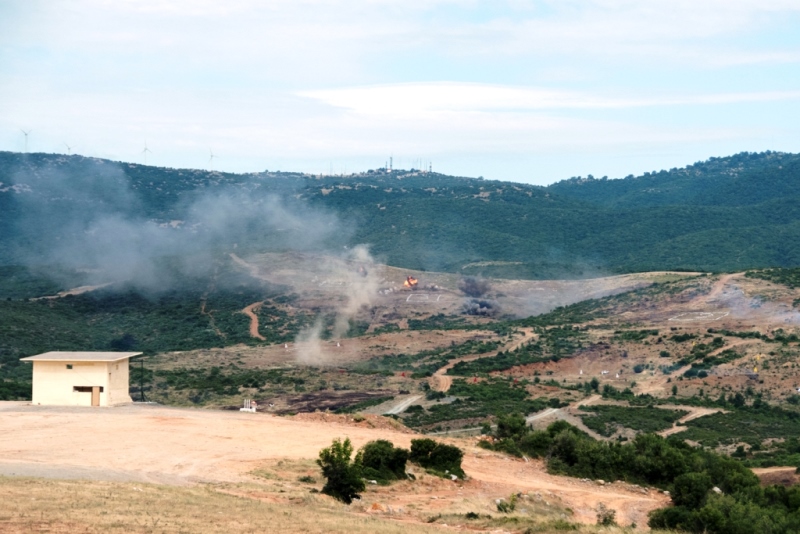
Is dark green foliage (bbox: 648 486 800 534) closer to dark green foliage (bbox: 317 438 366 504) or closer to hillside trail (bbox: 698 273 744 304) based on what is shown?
dark green foliage (bbox: 317 438 366 504)

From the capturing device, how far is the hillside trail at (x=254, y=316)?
297 ft

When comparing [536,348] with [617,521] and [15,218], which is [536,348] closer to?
[617,521]

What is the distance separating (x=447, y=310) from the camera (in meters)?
98.3

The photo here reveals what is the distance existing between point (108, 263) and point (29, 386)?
2845 inches

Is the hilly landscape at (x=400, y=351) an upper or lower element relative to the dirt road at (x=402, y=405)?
upper

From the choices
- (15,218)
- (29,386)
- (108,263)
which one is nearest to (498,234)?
(108,263)

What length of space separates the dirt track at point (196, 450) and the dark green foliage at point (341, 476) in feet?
9.69

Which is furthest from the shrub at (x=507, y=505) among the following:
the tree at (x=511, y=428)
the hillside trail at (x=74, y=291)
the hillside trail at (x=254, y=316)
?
the hillside trail at (x=74, y=291)

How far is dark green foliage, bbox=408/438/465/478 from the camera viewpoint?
32906mm

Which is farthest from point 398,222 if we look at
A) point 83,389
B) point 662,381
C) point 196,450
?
point 196,450

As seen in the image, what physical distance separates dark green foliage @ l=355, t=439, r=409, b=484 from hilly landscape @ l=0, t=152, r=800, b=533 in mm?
344

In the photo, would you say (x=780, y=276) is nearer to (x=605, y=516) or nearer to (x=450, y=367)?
(x=450, y=367)

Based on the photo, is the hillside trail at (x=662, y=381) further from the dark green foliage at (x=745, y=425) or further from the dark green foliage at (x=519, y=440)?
the dark green foliage at (x=519, y=440)

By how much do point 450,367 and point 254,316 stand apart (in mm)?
31475
